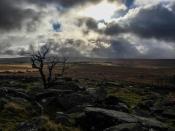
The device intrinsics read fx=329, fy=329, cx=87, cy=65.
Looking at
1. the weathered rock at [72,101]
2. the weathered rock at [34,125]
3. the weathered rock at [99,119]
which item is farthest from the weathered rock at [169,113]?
the weathered rock at [34,125]

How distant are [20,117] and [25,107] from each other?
136 inches

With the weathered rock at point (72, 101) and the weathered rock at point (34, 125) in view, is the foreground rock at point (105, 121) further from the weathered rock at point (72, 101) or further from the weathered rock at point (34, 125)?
the weathered rock at point (72, 101)

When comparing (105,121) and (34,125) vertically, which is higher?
(34,125)

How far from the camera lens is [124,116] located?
83.9 feet

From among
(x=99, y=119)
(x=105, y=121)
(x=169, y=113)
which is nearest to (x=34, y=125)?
(x=105, y=121)

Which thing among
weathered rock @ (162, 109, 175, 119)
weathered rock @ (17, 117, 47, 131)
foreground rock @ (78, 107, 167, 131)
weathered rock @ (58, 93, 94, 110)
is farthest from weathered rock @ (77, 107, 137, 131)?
weathered rock @ (162, 109, 175, 119)

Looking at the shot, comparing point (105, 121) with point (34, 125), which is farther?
point (105, 121)

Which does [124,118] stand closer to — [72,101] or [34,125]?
[34,125]

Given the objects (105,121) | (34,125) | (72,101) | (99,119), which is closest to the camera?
(34,125)

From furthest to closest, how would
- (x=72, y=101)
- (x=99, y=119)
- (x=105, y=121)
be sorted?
(x=72, y=101) → (x=99, y=119) → (x=105, y=121)

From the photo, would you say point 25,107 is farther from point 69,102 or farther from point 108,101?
point 108,101

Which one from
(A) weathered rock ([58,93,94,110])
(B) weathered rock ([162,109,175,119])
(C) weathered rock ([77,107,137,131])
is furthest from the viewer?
(A) weathered rock ([58,93,94,110])

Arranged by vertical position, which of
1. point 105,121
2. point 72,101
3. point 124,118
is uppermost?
point 124,118

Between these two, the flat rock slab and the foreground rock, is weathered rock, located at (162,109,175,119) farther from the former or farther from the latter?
the foreground rock
